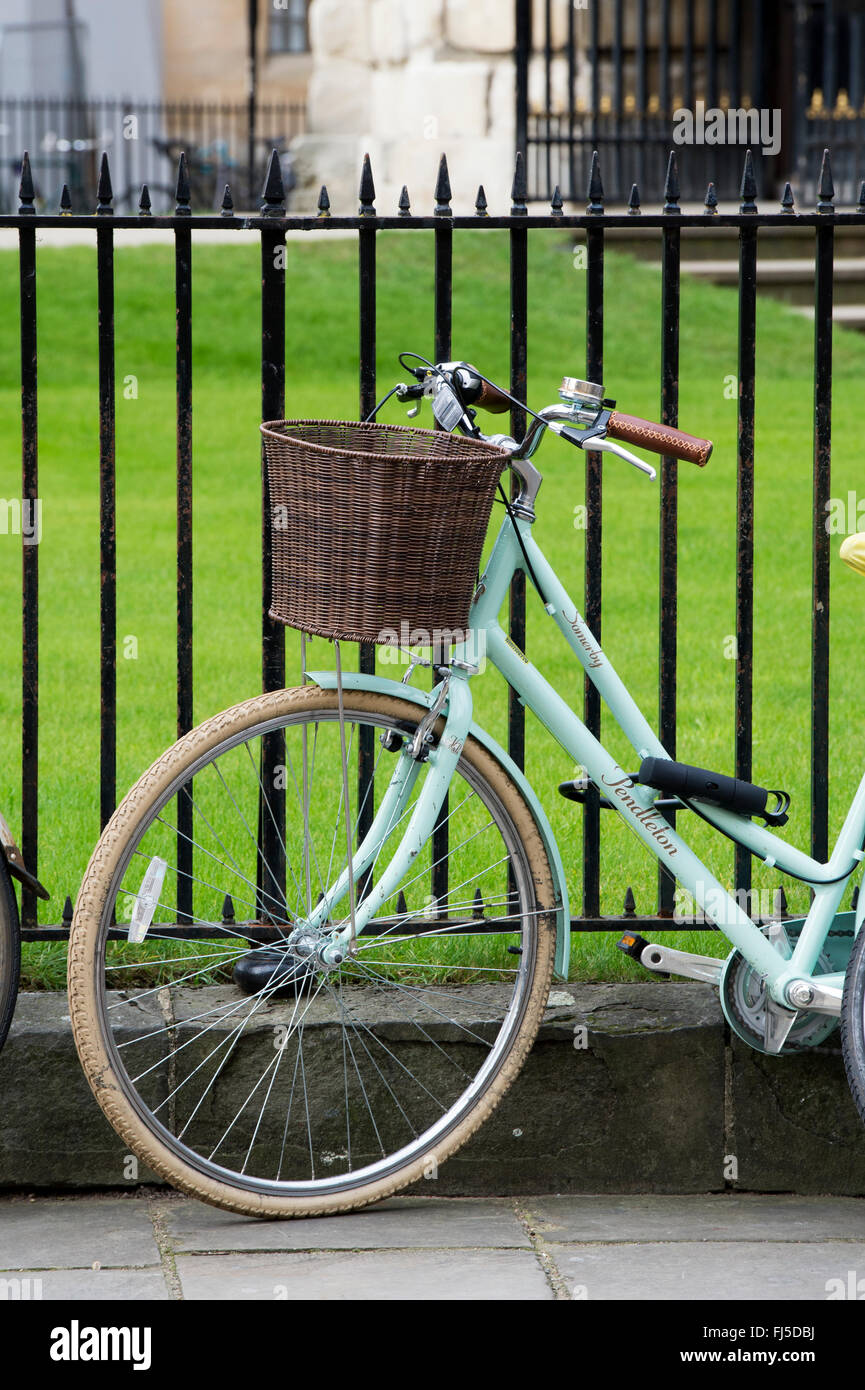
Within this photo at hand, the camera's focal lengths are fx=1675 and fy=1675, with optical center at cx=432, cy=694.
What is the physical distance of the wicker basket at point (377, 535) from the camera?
2.66 meters

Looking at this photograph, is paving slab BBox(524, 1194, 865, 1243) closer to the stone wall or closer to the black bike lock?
the black bike lock

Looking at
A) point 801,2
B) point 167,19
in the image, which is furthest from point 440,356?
point 167,19

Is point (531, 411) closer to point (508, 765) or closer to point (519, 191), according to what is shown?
point (508, 765)

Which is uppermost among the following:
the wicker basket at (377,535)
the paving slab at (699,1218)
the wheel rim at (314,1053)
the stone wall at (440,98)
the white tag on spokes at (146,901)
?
the stone wall at (440,98)

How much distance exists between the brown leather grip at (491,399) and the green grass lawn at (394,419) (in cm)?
119

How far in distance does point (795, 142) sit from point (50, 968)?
42.2ft

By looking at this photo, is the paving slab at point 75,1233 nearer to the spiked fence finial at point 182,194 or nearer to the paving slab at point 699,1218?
the paving slab at point 699,1218

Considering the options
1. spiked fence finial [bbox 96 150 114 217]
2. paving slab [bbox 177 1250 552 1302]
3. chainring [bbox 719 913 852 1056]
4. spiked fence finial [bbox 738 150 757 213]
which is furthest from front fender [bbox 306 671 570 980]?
spiked fence finial [bbox 738 150 757 213]

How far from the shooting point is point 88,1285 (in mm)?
2803

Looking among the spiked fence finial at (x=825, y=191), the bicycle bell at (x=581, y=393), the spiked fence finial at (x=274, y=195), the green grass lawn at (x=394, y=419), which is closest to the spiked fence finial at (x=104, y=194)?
the spiked fence finial at (x=274, y=195)

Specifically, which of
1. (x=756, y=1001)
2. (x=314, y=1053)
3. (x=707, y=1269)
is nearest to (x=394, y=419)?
(x=314, y=1053)

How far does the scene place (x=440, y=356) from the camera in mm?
3324

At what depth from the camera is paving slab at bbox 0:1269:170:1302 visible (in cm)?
276
